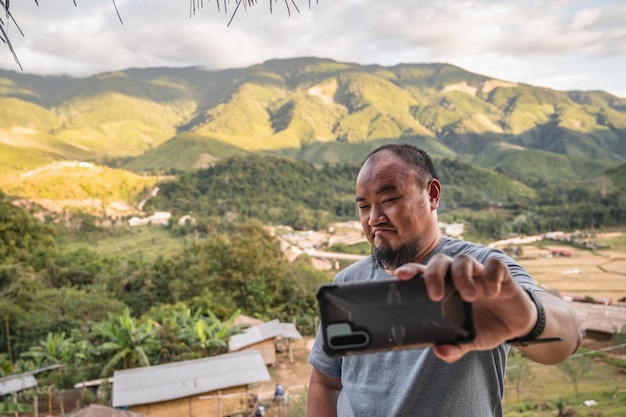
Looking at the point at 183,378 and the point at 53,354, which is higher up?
the point at 183,378

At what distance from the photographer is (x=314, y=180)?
221 ft

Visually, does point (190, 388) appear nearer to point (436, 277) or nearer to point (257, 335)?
point (257, 335)

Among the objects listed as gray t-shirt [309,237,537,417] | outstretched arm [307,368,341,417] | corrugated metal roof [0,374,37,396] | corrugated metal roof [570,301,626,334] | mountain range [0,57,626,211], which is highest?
mountain range [0,57,626,211]

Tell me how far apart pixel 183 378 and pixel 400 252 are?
10200 mm

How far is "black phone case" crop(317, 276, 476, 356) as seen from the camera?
30.0 inches

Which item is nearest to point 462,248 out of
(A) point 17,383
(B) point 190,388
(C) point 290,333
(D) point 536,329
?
(D) point 536,329

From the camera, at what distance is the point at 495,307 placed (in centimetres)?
86

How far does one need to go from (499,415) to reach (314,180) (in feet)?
217

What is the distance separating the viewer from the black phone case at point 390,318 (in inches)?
30.0

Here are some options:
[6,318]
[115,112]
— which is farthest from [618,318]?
[115,112]

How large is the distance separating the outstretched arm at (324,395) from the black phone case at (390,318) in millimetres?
904

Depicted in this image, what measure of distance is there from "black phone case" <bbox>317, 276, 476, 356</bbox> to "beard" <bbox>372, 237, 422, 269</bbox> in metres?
0.59

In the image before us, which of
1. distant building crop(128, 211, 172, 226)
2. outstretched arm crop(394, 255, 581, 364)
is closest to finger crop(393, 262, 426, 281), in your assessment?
outstretched arm crop(394, 255, 581, 364)

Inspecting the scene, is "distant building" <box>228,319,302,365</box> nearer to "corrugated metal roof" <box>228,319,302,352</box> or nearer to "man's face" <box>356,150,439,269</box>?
"corrugated metal roof" <box>228,319,302,352</box>
